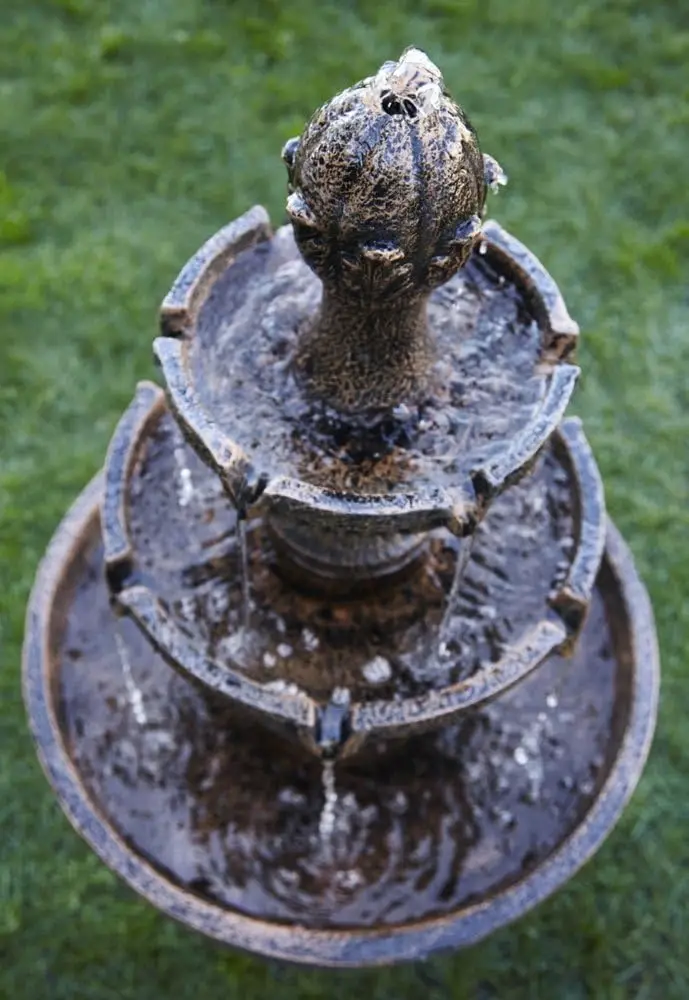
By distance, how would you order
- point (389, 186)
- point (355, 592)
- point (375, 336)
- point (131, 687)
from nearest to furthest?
point (389, 186) → point (375, 336) → point (355, 592) → point (131, 687)

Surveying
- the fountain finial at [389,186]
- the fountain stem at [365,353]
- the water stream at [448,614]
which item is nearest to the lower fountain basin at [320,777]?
the water stream at [448,614]

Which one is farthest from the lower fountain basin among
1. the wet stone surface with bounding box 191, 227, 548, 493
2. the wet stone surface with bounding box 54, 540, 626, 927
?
the wet stone surface with bounding box 191, 227, 548, 493

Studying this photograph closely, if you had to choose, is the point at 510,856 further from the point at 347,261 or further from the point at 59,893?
the point at 347,261

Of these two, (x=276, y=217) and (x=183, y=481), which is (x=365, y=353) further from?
(x=276, y=217)

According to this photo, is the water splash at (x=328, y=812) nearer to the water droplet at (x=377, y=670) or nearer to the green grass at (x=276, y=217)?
the water droplet at (x=377, y=670)

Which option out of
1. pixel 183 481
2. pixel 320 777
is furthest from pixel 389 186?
pixel 320 777

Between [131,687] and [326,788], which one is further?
[131,687]
